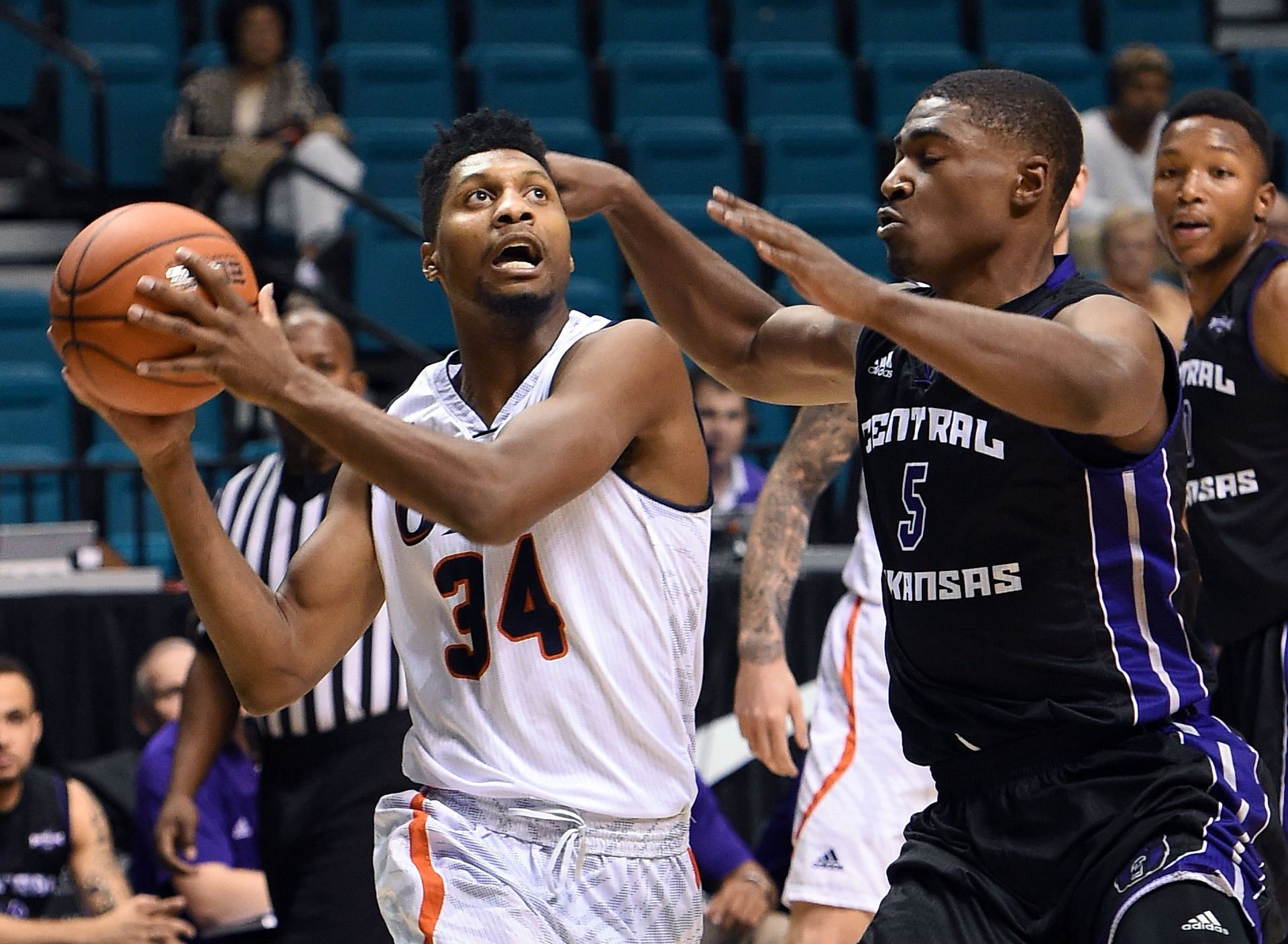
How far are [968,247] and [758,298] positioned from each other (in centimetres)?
81

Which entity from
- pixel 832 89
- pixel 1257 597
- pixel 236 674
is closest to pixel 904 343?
pixel 236 674

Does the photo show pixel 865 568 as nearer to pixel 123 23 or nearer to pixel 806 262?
pixel 806 262

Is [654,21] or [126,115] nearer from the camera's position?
[126,115]

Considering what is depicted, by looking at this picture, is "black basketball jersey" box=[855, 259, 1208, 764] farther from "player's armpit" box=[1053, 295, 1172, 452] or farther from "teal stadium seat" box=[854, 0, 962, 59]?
"teal stadium seat" box=[854, 0, 962, 59]

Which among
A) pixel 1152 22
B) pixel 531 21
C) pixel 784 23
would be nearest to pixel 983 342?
pixel 531 21

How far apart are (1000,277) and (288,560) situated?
2258 millimetres

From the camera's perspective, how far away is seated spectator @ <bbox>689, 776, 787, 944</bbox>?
17.6ft

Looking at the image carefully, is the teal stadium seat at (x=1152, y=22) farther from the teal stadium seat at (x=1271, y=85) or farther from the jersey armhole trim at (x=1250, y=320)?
the jersey armhole trim at (x=1250, y=320)

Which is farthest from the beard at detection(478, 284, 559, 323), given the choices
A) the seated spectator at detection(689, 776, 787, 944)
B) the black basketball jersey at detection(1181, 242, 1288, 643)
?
the seated spectator at detection(689, 776, 787, 944)

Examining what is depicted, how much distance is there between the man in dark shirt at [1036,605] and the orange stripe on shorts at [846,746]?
4.32 feet

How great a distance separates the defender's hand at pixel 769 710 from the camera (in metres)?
4.11

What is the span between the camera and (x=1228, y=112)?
4.74 m

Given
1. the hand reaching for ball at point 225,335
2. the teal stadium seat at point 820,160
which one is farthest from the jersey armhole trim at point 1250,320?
the teal stadium seat at point 820,160

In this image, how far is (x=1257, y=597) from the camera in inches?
186
